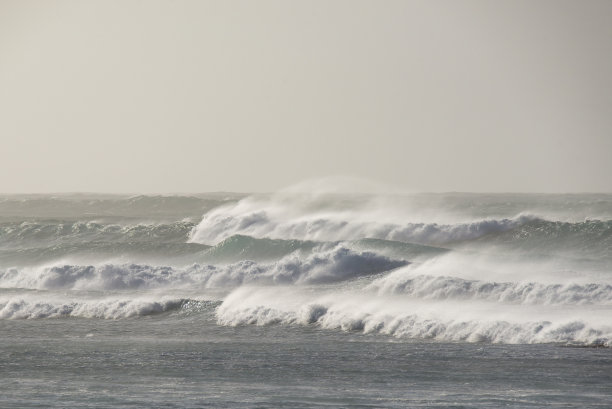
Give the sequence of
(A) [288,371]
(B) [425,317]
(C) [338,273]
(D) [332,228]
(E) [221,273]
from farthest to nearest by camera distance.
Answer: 1. (D) [332,228]
2. (E) [221,273]
3. (C) [338,273]
4. (B) [425,317]
5. (A) [288,371]

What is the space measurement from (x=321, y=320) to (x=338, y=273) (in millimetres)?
9866

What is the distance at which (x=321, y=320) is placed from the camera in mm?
25922

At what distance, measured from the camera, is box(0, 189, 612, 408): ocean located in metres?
17.6

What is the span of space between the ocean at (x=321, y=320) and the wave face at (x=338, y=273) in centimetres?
9

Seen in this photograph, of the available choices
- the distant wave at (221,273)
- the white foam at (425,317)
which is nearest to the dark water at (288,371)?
the white foam at (425,317)

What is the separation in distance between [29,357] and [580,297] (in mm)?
13695

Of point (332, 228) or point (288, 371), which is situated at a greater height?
point (332, 228)

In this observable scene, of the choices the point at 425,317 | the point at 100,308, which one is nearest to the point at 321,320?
the point at 425,317

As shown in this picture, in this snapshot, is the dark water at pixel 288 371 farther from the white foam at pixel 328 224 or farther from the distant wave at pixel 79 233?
the distant wave at pixel 79 233

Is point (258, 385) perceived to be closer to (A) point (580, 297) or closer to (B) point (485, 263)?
(A) point (580, 297)

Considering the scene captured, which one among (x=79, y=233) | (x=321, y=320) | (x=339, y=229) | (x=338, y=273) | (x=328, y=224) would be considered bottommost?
(x=321, y=320)

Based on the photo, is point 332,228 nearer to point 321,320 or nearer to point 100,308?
point 100,308

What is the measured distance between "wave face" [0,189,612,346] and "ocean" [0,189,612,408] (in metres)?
0.09

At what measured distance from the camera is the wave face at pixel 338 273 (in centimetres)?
2503
